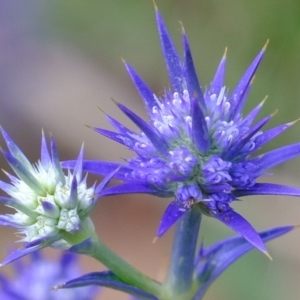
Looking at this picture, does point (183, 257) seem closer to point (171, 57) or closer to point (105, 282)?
point (105, 282)

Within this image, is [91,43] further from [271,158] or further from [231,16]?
[271,158]

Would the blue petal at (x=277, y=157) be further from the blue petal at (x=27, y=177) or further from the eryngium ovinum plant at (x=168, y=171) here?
the blue petal at (x=27, y=177)

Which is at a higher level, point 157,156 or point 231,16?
point 231,16

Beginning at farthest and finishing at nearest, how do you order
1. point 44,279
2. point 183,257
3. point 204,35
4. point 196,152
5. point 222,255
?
point 204,35 → point 44,279 → point 222,255 → point 183,257 → point 196,152

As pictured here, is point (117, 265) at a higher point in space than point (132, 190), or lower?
lower

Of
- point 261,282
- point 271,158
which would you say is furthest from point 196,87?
point 261,282

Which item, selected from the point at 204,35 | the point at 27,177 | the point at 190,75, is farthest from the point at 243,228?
the point at 204,35

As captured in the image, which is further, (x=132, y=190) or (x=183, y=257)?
(x=183, y=257)
